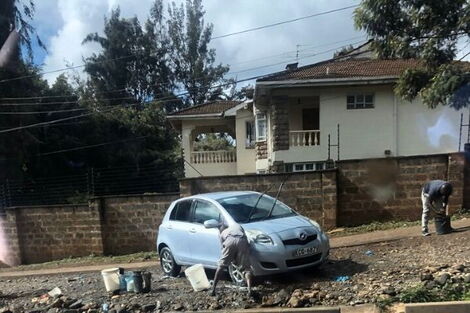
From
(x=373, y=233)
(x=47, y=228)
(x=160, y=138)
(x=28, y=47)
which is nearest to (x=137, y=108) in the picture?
(x=160, y=138)

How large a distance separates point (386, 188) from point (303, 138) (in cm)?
880

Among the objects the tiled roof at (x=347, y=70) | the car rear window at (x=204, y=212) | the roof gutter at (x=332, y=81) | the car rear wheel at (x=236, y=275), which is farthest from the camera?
the tiled roof at (x=347, y=70)

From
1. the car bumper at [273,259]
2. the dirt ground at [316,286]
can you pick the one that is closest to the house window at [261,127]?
the dirt ground at [316,286]

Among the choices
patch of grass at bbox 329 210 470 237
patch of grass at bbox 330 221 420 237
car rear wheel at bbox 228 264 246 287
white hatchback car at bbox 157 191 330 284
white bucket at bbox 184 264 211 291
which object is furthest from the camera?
patch of grass at bbox 330 221 420 237

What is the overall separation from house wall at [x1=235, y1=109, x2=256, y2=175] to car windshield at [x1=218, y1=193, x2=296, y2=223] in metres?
18.7

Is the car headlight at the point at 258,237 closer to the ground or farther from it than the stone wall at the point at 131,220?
farther from it

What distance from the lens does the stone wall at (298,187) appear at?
1441cm

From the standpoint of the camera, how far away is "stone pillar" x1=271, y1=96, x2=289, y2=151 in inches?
896

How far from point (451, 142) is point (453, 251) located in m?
13.3

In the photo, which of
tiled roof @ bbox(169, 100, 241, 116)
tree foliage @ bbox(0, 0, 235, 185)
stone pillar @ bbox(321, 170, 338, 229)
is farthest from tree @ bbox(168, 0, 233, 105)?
stone pillar @ bbox(321, 170, 338, 229)

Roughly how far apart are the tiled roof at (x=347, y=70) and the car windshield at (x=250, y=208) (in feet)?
40.8

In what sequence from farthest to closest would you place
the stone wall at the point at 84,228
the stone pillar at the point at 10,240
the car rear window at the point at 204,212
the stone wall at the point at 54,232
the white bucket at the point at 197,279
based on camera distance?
the stone pillar at the point at 10,240
the stone wall at the point at 54,232
the stone wall at the point at 84,228
the car rear window at the point at 204,212
the white bucket at the point at 197,279

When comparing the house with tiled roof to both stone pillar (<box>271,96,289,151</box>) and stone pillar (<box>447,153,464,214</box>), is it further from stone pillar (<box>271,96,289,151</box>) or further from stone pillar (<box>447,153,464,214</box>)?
stone pillar (<box>447,153,464,214</box>)

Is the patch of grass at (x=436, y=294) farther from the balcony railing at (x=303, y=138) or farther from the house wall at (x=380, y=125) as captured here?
the balcony railing at (x=303, y=138)
